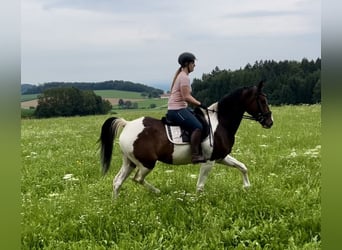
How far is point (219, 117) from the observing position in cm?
905

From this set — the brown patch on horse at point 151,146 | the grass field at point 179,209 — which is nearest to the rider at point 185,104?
the brown patch on horse at point 151,146

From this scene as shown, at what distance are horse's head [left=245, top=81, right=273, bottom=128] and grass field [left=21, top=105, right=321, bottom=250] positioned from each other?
1.42 m

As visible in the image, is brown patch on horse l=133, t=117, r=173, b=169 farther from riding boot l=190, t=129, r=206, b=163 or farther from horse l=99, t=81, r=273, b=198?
riding boot l=190, t=129, r=206, b=163

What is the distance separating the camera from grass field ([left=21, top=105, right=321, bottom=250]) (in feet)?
20.7

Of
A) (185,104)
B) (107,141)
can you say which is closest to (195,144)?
(185,104)

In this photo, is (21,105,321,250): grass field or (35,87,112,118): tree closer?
(21,105,321,250): grass field

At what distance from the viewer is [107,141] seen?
8.97 m

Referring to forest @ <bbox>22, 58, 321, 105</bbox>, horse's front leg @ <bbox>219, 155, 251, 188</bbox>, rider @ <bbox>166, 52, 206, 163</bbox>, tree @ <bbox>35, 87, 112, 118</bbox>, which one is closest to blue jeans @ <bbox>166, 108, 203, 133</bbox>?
rider @ <bbox>166, 52, 206, 163</bbox>

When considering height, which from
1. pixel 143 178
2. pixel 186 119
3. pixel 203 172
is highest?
pixel 186 119

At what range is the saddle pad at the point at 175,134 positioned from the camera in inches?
334

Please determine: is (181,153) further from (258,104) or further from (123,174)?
(258,104)

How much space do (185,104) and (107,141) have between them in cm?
186

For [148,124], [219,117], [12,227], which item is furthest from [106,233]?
[12,227]

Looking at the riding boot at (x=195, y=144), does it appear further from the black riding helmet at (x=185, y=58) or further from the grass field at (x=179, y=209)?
the black riding helmet at (x=185, y=58)
